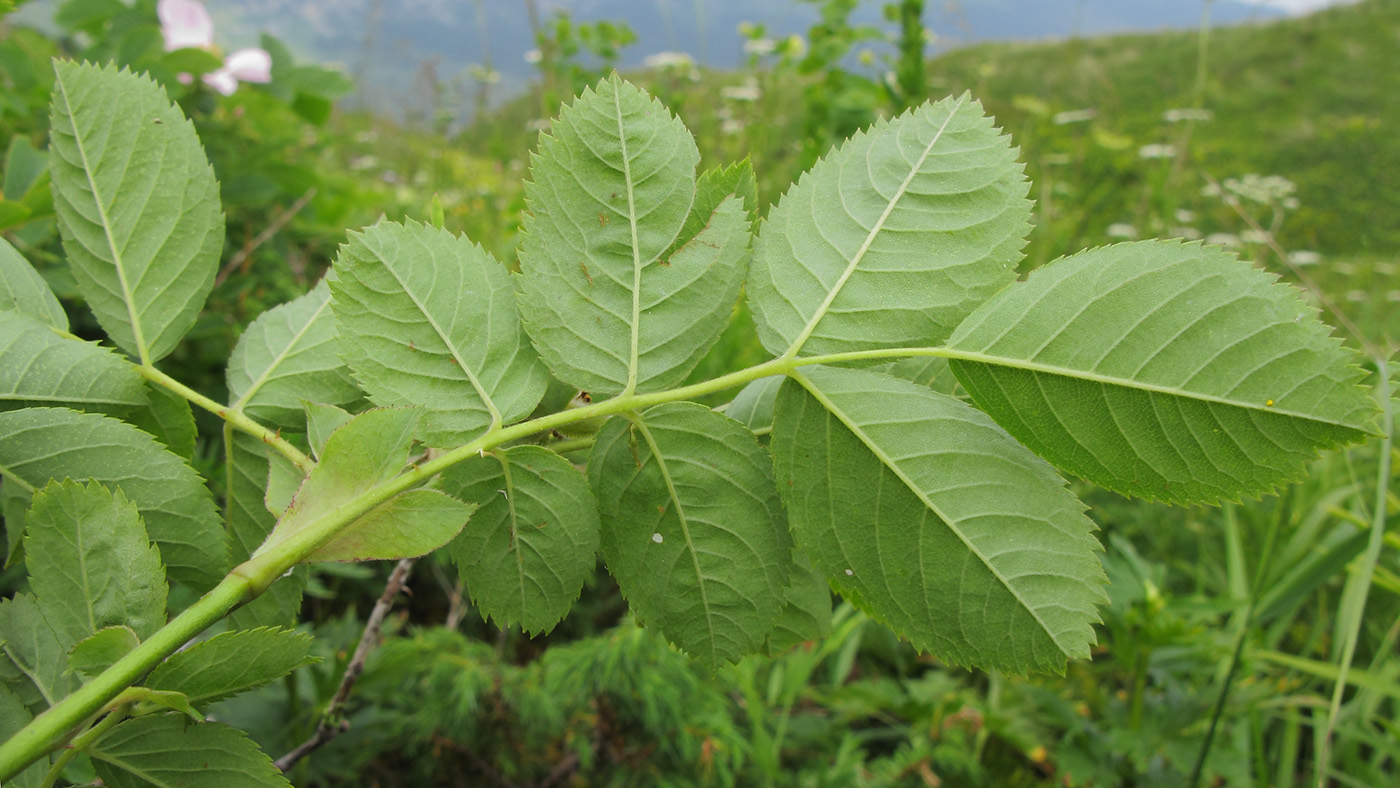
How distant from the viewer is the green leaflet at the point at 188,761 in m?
0.34

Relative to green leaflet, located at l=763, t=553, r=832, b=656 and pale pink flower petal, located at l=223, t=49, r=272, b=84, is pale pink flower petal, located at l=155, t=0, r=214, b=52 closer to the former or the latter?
pale pink flower petal, located at l=223, t=49, r=272, b=84

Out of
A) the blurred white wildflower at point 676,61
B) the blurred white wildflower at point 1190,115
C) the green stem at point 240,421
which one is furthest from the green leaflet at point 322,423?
the blurred white wildflower at point 676,61

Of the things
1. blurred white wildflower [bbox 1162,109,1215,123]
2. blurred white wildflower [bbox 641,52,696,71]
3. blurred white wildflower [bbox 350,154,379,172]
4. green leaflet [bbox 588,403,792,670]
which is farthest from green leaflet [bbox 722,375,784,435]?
blurred white wildflower [bbox 350,154,379,172]

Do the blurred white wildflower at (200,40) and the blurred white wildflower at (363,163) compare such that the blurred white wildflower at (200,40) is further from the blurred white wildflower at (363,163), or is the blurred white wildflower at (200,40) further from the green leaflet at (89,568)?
the blurred white wildflower at (363,163)

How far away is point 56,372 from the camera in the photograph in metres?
0.40

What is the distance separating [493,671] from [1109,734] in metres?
1.22

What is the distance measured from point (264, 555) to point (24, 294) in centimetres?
24

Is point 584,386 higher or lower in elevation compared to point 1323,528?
higher

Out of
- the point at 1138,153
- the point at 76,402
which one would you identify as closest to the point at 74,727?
the point at 76,402

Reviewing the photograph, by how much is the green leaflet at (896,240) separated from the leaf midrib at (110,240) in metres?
0.33

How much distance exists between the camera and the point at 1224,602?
150cm

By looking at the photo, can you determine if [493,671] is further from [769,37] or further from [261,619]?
[769,37]

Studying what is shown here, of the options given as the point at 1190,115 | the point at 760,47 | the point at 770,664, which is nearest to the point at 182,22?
the point at 770,664

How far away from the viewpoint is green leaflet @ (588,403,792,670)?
1.31 feet
